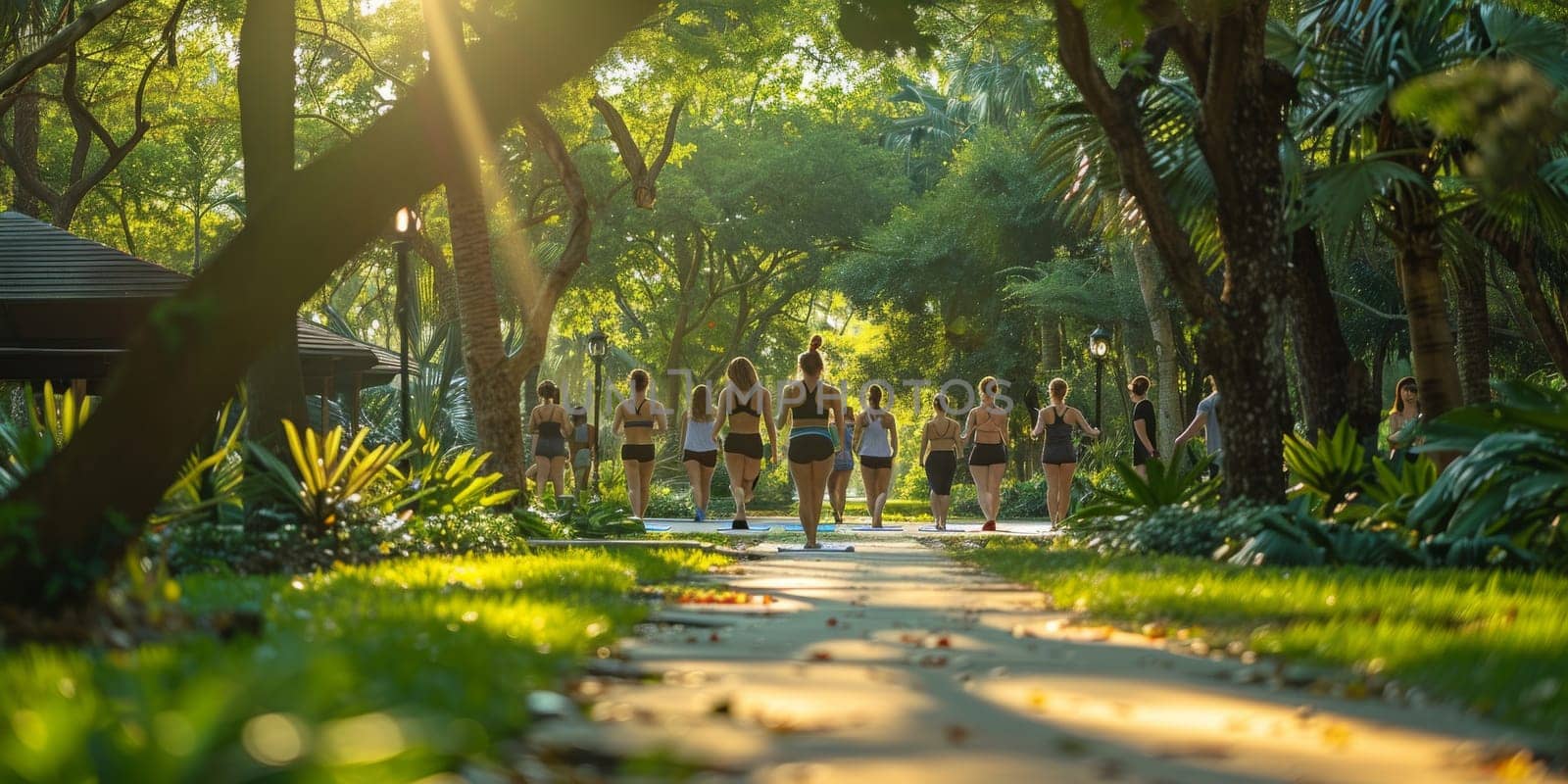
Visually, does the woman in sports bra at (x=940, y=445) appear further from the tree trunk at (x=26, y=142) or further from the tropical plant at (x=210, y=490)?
the tree trunk at (x=26, y=142)

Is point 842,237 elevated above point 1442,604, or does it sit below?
above

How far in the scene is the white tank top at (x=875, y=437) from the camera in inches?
853

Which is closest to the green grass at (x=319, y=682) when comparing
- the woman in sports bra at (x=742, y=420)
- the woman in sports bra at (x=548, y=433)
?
the woman in sports bra at (x=742, y=420)

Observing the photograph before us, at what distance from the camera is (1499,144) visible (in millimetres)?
4523

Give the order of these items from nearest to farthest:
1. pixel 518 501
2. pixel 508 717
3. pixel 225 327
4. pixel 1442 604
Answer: pixel 508 717 → pixel 225 327 → pixel 1442 604 → pixel 518 501

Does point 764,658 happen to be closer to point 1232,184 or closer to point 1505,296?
point 1232,184

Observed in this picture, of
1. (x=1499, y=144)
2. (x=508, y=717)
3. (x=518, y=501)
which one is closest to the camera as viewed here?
(x=508, y=717)

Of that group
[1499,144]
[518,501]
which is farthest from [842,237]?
[1499,144]

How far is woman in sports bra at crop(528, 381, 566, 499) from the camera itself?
22.1 metres

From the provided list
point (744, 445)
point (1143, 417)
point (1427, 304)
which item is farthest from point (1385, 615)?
point (1143, 417)

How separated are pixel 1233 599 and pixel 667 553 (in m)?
5.71

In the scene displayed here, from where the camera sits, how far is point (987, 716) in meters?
4.48

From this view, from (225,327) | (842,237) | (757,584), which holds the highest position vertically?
(842,237)

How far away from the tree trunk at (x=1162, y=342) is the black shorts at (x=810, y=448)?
15.0 meters
